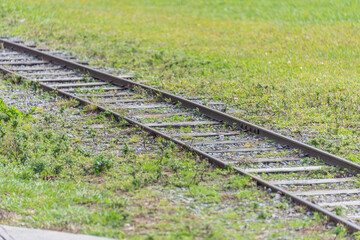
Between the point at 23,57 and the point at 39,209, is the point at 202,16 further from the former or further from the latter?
the point at 39,209

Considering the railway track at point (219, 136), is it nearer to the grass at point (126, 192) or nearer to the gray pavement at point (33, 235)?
the grass at point (126, 192)

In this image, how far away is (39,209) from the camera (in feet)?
23.7

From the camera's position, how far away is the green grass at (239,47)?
39.0ft

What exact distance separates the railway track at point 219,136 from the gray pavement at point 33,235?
2.59 m

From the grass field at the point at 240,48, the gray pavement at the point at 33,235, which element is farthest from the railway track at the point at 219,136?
the gray pavement at the point at 33,235

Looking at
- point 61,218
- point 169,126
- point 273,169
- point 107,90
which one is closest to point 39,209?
point 61,218

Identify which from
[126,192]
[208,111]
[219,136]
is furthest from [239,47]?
[126,192]

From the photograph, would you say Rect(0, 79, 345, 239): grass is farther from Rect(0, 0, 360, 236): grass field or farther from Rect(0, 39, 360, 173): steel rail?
Rect(0, 39, 360, 173): steel rail

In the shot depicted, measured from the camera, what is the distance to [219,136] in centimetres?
1030

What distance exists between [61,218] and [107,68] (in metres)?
8.92

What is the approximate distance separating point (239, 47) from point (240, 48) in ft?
0.59

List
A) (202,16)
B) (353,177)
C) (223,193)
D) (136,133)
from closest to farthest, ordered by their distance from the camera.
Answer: (223,193) < (353,177) < (136,133) < (202,16)

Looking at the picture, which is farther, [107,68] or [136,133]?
[107,68]

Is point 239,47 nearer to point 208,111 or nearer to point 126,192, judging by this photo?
point 208,111
